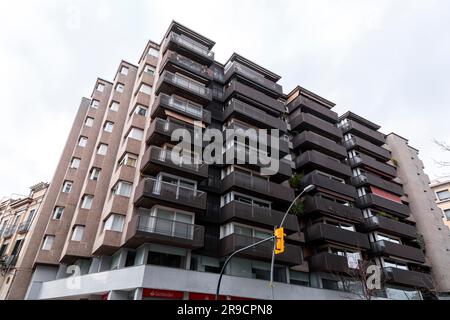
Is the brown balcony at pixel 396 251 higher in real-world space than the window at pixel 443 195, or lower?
lower

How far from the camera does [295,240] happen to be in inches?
988

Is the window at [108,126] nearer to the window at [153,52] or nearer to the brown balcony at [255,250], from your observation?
the window at [153,52]

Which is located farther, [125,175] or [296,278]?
[296,278]

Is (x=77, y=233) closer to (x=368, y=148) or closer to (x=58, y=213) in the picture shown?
(x=58, y=213)

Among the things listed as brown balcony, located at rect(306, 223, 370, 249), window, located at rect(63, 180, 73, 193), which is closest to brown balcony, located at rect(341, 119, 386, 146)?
brown balcony, located at rect(306, 223, 370, 249)

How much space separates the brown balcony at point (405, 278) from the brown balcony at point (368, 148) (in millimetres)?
15249

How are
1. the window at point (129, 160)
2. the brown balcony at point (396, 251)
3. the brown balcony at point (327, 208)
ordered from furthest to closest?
the brown balcony at point (396, 251) < the brown balcony at point (327, 208) < the window at point (129, 160)

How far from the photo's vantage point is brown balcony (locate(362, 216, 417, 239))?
30203 mm

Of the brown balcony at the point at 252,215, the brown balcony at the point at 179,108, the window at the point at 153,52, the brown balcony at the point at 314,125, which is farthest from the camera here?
the brown balcony at the point at 314,125

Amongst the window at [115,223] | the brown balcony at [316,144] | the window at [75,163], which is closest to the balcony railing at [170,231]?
the window at [115,223]

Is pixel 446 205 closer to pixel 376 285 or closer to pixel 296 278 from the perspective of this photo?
pixel 376 285

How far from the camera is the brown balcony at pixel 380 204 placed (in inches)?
1262
